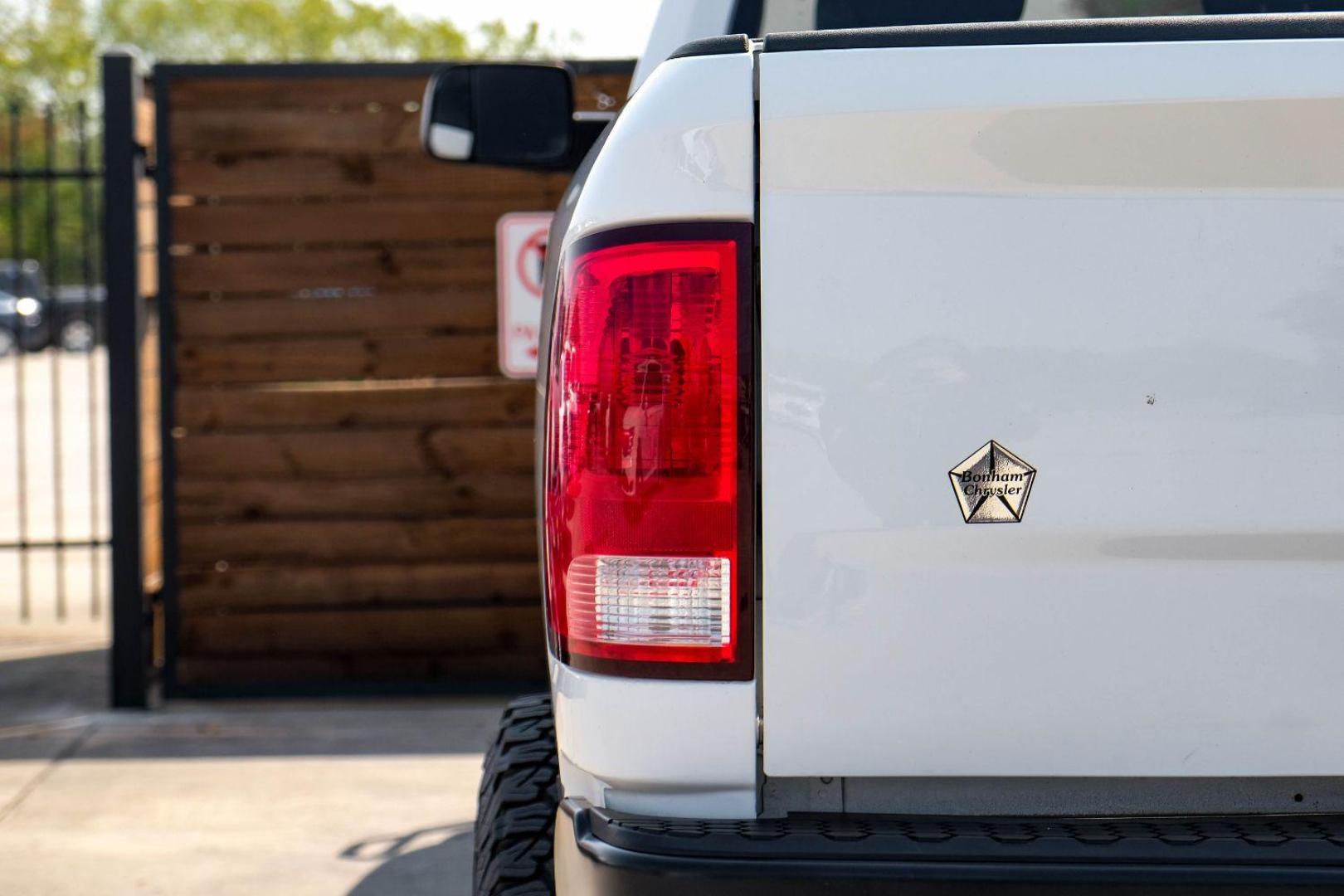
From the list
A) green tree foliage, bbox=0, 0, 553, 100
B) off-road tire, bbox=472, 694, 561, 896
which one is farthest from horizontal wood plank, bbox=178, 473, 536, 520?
green tree foliage, bbox=0, 0, 553, 100

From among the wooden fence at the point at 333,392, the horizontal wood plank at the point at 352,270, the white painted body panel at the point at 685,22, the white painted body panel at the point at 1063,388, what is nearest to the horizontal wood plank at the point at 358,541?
the wooden fence at the point at 333,392

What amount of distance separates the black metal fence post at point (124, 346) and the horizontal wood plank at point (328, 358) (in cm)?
25

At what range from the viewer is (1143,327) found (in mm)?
1700

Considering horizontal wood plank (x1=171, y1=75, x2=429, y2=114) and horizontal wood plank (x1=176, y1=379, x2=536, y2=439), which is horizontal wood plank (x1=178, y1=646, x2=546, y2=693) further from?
horizontal wood plank (x1=171, y1=75, x2=429, y2=114)

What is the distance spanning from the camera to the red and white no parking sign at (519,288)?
543 cm

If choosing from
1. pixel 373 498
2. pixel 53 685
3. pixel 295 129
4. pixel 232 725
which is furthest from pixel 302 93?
pixel 53 685

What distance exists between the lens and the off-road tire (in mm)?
2170

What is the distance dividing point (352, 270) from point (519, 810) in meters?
3.61

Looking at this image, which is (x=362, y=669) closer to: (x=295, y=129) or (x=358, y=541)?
(x=358, y=541)

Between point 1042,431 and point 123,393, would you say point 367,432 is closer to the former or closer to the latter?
point 123,393

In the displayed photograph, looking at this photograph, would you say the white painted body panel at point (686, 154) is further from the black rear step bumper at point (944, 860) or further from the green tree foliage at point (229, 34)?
the green tree foliage at point (229, 34)

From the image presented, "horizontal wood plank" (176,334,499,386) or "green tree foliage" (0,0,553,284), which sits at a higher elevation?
"green tree foliage" (0,0,553,284)

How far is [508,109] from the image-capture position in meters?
2.78

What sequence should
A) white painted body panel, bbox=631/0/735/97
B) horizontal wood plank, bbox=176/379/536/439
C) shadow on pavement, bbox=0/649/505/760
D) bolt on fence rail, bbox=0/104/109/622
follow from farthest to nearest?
bolt on fence rail, bbox=0/104/109/622 < horizontal wood plank, bbox=176/379/536/439 < shadow on pavement, bbox=0/649/505/760 < white painted body panel, bbox=631/0/735/97
